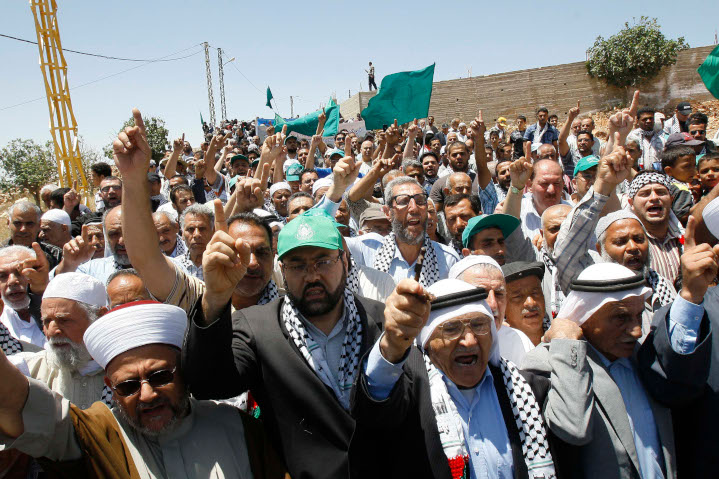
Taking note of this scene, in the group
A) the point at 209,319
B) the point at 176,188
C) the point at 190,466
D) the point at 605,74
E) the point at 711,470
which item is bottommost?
the point at 711,470

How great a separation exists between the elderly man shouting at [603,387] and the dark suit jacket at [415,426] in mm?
197

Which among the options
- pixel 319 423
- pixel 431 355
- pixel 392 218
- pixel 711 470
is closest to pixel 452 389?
pixel 431 355

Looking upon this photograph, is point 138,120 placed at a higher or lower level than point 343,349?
higher

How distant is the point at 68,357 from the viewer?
255cm

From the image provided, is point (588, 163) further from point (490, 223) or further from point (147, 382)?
point (147, 382)

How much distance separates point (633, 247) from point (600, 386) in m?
1.33

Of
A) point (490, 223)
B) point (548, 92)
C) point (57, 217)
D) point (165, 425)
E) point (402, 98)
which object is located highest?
point (548, 92)

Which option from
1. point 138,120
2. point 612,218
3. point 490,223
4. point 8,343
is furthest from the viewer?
point 490,223

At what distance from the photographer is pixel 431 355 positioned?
2.15 m

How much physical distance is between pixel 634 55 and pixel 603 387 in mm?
25518

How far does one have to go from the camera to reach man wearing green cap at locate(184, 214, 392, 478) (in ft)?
5.92

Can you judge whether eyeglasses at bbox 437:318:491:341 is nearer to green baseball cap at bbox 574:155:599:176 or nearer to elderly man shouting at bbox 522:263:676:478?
elderly man shouting at bbox 522:263:676:478

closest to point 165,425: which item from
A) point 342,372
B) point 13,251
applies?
point 342,372

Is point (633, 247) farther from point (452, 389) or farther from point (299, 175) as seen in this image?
point (299, 175)
